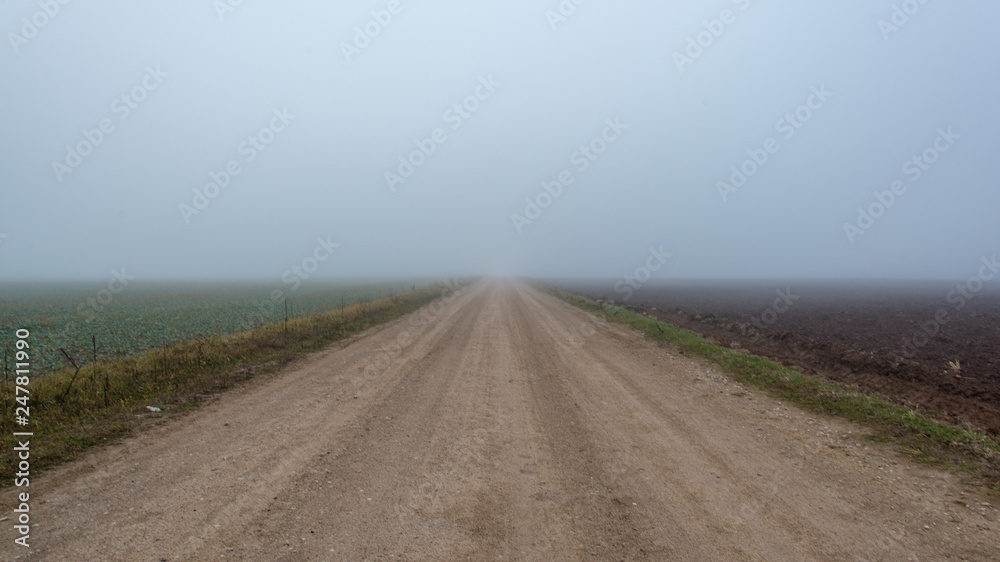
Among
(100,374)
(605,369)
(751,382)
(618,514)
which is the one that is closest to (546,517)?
(618,514)

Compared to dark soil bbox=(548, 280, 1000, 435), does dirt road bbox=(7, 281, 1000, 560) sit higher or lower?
higher

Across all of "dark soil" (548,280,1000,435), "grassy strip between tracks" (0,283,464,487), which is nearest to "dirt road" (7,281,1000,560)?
"grassy strip between tracks" (0,283,464,487)

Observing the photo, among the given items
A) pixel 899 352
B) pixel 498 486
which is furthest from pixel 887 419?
pixel 899 352

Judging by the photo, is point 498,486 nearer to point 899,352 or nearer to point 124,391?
point 124,391

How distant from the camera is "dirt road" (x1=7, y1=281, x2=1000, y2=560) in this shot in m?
3.70

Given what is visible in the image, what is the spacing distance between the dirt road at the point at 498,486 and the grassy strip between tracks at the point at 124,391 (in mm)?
529

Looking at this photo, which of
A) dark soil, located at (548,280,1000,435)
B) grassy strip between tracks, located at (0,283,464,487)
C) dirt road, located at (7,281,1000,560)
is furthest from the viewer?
dark soil, located at (548,280,1000,435)

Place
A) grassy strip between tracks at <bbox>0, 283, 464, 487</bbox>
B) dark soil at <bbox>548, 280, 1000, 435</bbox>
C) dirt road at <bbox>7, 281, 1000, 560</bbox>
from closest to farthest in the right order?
dirt road at <bbox>7, 281, 1000, 560</bbox> < grassy strip between tracks at <bbox>0, 283, 464, 487</bbox> < dark soil at <bbox>548, 280, 1000, 435</bbox>

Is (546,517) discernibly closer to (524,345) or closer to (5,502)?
(5,502)

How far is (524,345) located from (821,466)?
31.0ft

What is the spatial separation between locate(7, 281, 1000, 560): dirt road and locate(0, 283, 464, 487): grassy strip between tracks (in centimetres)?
53

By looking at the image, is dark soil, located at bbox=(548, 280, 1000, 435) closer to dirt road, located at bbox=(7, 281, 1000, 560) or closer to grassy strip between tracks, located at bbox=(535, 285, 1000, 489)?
grassy strip between tracks, located at bbox=(535, 285, 1000, 489)

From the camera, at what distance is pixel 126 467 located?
505cm

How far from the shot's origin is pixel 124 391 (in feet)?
26.5
